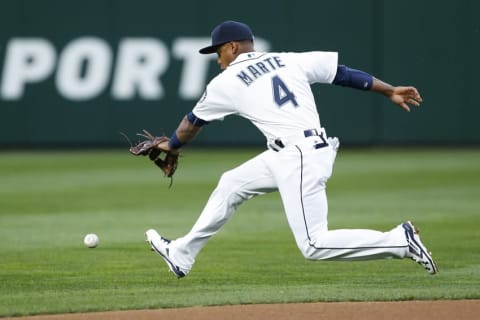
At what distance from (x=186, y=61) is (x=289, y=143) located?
526 inches

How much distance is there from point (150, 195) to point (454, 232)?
491 cm

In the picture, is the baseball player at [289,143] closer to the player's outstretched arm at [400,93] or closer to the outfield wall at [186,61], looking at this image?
the player's outstretched arm at [400,93]

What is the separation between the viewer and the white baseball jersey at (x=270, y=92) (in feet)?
23.5

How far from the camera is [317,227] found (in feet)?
Result: 22.9

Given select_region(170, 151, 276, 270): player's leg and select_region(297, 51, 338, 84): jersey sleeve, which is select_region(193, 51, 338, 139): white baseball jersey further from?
select_region(170, 151, 276, 270): player's leg

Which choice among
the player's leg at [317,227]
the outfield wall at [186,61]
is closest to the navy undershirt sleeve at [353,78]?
the player's leg at [317,227]

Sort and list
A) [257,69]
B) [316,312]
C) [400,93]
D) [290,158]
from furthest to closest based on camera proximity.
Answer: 1. [400,93]
2. [257,69]
3. [290,158]
4. [316,312]

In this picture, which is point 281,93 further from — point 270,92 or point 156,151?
point 156,151

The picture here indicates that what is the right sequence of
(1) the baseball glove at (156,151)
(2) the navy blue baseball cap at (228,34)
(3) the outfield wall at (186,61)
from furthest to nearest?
(3) the outfield wall at (186,61) < (1) the baseball glove at (156,151) < (2) the navy blue baseball cap at (228,34)

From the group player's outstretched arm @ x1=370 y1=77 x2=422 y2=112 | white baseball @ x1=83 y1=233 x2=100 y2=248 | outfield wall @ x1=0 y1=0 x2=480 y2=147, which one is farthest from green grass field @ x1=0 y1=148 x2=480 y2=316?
player's outstretched arm @ x1=370 y1=77 x2=422 y2=112

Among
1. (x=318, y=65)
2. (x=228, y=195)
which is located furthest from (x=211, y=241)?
(x=318, y=65)

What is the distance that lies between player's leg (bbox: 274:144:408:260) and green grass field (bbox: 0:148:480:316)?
0.32 m

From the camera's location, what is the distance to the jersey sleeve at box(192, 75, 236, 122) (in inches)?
285

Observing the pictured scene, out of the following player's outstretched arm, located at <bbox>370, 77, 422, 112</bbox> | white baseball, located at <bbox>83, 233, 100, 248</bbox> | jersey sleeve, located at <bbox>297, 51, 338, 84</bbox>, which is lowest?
white baseball, located at <bbox>83, 233, 100, 248</bbox>
